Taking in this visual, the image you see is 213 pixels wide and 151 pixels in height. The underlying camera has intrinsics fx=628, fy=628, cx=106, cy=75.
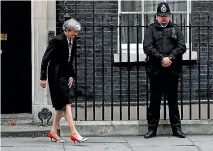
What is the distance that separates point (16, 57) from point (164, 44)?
9.79 ft

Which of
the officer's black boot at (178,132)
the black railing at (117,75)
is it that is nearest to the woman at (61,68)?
the officer's black boot at (178,132)

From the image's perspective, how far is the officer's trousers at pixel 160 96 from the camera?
8.97m

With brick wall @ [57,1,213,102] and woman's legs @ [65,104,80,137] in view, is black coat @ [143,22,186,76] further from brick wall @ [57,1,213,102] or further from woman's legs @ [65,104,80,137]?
brick wall @ [57,1,213,102]

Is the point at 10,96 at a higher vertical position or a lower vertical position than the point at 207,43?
lower

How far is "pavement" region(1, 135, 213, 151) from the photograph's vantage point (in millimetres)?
8336

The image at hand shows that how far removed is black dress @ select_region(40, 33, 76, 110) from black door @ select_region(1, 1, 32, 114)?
234 cm

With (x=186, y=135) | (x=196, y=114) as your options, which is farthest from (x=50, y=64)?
(x=196, y=114)

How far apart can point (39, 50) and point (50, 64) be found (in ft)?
4.15

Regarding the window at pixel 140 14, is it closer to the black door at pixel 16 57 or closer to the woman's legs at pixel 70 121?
the black door at pixel 16 57

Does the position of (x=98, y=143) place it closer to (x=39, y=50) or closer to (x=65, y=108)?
(x=65, y=108)

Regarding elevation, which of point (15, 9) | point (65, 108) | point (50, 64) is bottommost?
point (65, 108)

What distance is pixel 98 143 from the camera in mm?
8711

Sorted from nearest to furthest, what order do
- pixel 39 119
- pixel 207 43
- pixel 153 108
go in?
pixel 153 108
pixel 39 119
pixel 207 43

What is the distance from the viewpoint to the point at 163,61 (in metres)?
8.73
